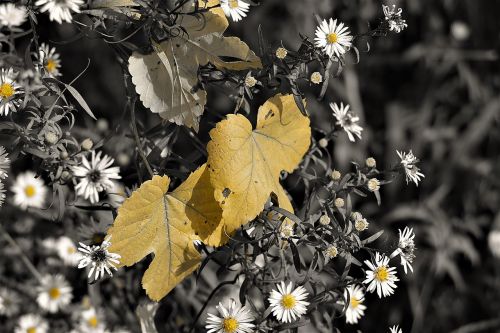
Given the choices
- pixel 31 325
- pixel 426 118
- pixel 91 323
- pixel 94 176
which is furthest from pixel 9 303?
pixel 426 118

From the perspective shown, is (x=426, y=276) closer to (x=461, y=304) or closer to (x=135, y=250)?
(x=461, y=304)

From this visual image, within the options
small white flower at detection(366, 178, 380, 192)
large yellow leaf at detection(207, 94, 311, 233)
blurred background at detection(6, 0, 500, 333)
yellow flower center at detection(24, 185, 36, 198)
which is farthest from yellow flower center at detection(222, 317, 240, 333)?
blurred background at detection(6, 0, 500, 333)

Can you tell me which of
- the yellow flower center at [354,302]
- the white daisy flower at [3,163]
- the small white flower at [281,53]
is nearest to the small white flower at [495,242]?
the yellow flower center at [354,302]

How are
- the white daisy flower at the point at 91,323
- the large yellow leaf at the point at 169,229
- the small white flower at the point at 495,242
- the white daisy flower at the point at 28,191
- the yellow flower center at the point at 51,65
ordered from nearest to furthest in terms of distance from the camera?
the large yellow leaf at the point at 169,229, the yellow flower center at the point at 51,65, the white daisy flower at the point at 91,323, the white daisy flower at the point at 28,191, the small white flower at the point at 495,242

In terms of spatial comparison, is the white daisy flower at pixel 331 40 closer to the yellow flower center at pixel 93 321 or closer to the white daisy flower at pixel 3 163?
the white daisy flower at pixel 3 163

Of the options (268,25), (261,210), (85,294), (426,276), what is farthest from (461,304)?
(261,210)

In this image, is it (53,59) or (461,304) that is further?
(461,304)

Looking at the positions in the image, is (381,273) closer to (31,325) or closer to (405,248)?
(405,248)
